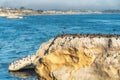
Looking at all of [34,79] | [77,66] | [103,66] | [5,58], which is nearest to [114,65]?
[103,66]

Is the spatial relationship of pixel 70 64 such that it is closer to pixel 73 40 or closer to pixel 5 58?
pixel 73 40

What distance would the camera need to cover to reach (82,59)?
25594 millimetres

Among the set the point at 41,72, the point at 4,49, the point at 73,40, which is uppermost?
the point at 73,40

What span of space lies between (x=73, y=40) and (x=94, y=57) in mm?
1734

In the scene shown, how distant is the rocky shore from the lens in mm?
24609

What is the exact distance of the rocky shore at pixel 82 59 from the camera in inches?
969

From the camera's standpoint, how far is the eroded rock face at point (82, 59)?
24609mm

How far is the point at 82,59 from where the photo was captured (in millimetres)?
25594

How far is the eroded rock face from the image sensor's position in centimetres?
2461

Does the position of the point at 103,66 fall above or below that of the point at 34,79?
above

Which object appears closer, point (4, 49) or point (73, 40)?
point (73, 40)

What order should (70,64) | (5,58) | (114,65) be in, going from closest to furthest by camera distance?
(114,65) < (70,64) < (5,58)

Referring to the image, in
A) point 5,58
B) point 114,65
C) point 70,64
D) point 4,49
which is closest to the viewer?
point 114,65

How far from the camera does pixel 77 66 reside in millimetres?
25797
